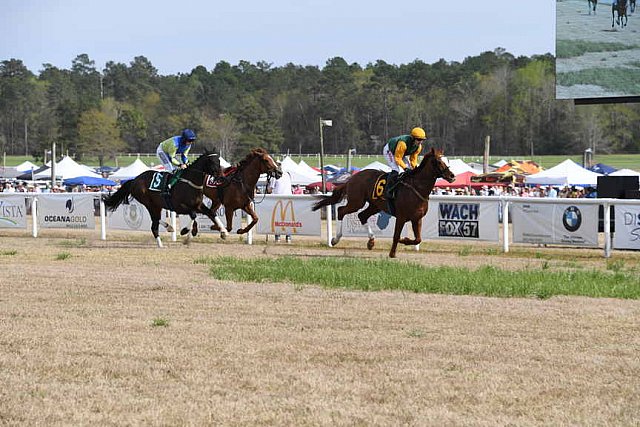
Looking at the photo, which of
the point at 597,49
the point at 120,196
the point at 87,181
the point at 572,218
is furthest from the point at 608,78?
the point at 87,181

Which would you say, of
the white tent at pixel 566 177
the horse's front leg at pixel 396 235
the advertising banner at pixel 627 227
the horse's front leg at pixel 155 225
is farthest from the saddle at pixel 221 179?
the white tent at pixel 566 177

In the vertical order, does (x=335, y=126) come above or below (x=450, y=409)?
above

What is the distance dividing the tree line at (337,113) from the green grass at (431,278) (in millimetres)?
77536

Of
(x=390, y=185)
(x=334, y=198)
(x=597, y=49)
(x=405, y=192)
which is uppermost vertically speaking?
(x=597, y=49)

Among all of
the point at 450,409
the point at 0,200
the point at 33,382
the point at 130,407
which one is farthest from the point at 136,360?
the point at 0,200

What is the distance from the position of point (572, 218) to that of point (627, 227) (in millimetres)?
1043

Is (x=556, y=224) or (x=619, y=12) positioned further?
(x=619, y=12)

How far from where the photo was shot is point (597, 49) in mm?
22844

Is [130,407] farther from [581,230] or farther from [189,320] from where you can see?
[581,230]

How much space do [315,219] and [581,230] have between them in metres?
5.87

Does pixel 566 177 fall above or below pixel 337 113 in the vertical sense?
below

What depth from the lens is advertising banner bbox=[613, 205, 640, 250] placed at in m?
17.8

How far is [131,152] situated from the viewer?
11262cm

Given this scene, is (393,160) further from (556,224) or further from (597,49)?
(597,49)
